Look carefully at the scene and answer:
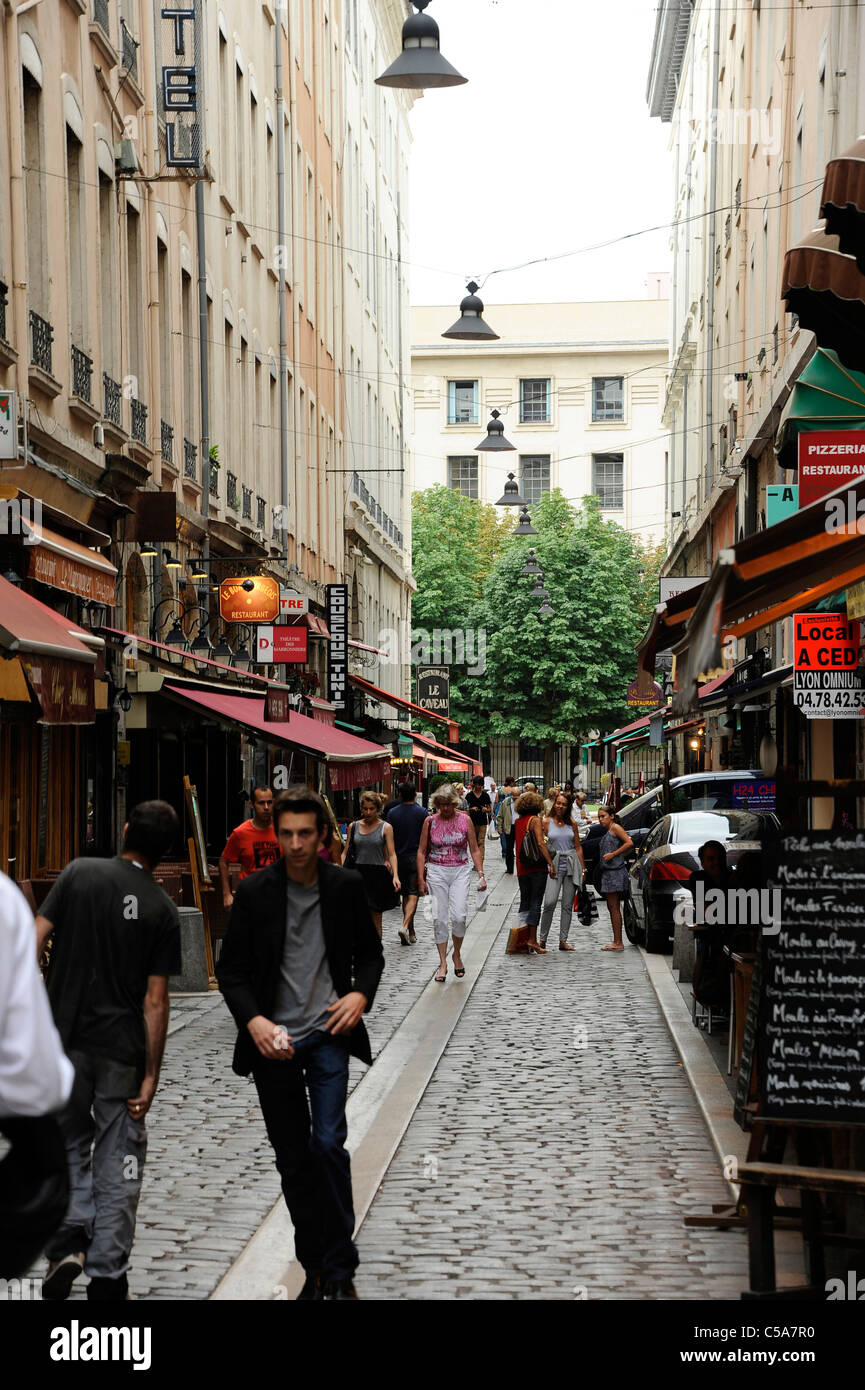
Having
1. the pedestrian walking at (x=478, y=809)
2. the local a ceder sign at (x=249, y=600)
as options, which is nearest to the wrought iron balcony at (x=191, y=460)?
the local a ceder sign at (x=249, y=600)

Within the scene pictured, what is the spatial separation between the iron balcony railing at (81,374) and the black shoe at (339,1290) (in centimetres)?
1266

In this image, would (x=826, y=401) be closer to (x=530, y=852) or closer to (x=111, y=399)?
(x=530, y=852)

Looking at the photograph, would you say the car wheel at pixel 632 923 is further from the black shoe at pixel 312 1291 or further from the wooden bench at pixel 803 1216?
the black shoe at pixel 312 1291

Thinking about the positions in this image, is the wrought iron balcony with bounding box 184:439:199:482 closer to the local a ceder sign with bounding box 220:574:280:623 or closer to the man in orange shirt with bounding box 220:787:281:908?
the local a ceder sign with bounding box 220:574:280:623

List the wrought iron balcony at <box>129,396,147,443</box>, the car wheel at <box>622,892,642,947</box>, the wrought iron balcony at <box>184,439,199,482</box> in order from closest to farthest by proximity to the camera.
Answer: the wrought iron balcony at <box>129,396,147,443</box> < the car wheel at <box>622,892,642,947</box> < the wrought iron balcony at <box>184,439,199,482</box>

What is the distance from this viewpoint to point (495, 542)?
3046 inches

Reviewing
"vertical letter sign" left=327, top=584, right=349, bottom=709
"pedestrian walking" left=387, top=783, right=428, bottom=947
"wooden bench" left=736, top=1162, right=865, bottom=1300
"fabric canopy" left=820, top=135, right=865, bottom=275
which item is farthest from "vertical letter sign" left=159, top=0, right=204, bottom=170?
"wooden bench" left=736, top=1162, right=865, bottom=1300

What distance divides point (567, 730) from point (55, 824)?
50.5m

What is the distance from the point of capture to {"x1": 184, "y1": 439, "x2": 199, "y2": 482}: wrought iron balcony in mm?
24203

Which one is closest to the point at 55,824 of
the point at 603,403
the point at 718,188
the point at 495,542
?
the point at 718,188

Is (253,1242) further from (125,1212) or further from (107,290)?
(107,290)

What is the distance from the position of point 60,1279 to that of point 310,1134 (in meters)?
0.96

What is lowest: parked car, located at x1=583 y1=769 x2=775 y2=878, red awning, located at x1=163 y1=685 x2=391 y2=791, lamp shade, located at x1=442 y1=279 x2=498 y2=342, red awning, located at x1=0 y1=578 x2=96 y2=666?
parked car, located at x1=583 y1=769 x2=775 y2=878

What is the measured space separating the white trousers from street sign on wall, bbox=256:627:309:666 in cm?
867
